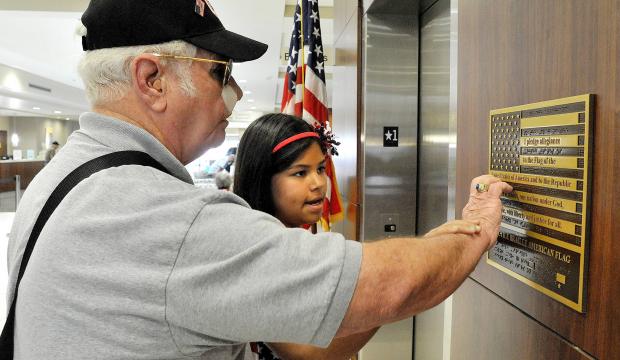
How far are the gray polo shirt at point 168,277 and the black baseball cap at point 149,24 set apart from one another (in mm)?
325

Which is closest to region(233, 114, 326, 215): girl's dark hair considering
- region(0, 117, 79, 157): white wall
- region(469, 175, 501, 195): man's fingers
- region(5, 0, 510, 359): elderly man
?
region(469, 175, 501, 195): man's fingers

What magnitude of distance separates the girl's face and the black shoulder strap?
105 centimetres

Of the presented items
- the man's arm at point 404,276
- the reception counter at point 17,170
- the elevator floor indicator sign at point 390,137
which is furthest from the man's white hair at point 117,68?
the reception counter at point 17,170

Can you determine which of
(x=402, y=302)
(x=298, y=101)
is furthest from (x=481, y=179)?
(x=298, y=101)

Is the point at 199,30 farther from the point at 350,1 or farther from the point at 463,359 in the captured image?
the point at 350,1

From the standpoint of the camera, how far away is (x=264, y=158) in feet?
6.31

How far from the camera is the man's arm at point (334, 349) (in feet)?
4.77

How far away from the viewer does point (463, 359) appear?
1370 millimetres

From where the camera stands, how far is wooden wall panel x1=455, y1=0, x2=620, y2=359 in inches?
30.2

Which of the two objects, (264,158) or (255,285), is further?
(264,158)

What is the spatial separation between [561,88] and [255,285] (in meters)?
0.72

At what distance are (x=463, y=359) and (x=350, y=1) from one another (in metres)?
2.46

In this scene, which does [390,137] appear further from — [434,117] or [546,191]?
[546,191]

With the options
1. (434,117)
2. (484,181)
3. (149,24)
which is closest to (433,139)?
(434,117)
